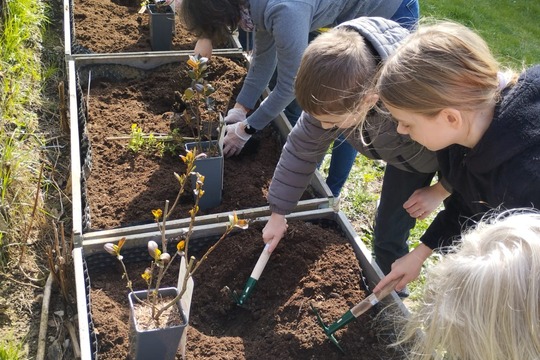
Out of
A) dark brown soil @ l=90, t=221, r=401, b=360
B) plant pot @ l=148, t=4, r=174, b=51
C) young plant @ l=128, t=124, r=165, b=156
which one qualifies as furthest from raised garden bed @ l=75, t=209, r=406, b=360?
plant pot @ l=148, t=4, r=174, b=51

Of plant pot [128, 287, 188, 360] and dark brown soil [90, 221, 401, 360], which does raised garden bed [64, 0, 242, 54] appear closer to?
dark brown soil [90, 221, 401, 360]

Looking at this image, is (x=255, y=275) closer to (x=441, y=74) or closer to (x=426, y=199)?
(x=426, y=199)

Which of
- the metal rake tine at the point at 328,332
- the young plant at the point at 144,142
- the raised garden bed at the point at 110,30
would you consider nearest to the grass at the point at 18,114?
the raised garden bed at the point at 110,30

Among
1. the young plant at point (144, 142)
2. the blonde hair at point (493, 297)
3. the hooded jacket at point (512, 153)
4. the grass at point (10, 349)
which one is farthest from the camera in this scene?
the young plant at point (144, 142)

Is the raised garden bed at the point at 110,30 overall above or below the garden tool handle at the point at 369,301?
below

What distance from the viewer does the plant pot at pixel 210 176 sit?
257cm

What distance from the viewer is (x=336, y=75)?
1.78m

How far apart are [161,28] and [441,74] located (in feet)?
9.36

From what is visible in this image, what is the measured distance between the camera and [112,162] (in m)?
3.01

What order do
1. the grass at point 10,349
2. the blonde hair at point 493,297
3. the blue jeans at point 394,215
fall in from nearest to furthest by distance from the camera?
the blonde hair at point 493,297 < the grass at point 10,349 < the blue jeans at point 394,215

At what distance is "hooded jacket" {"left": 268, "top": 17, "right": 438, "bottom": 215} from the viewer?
1.95m

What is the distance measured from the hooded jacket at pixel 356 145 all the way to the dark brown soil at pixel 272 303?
26 cm

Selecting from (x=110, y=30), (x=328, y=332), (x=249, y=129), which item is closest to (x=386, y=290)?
(x=328, y=332)

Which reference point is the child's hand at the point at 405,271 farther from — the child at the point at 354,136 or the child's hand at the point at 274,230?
the child's hand at the point at 274,230
